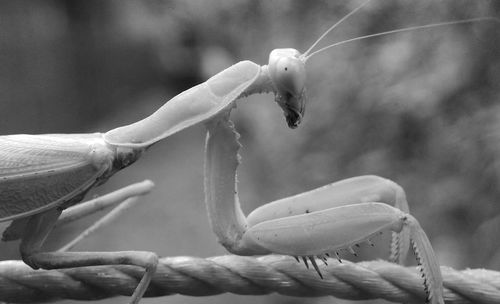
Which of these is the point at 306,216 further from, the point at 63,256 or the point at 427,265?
the point at 63,256

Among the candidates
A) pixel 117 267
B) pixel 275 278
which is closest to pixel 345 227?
pixel 275 278

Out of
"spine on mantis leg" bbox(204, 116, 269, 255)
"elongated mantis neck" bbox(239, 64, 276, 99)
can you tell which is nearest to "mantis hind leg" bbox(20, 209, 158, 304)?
"spine on mantis leg" bbox(204, 116, 269, 255)

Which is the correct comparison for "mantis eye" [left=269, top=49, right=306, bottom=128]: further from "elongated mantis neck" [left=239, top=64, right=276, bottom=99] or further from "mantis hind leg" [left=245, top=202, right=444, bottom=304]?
"mantis hind leg" [left=245, top=202, right=444, bottom=304]

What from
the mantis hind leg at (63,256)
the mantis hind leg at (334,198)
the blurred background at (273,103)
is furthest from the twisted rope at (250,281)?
the blurred background at (273,103)

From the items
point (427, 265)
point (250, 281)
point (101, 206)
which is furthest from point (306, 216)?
point (101, 206)

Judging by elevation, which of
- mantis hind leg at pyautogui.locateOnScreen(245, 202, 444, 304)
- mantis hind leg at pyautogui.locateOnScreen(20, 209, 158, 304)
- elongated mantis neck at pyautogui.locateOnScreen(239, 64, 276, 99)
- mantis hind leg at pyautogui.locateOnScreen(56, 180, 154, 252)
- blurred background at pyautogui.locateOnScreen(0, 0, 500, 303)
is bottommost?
mantis hind leg at pyautogui.locateOnScreen(20, 209, 158, 304)

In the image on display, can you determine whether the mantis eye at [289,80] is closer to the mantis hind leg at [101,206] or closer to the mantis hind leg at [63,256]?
the mantis hind leg at [63,256]
